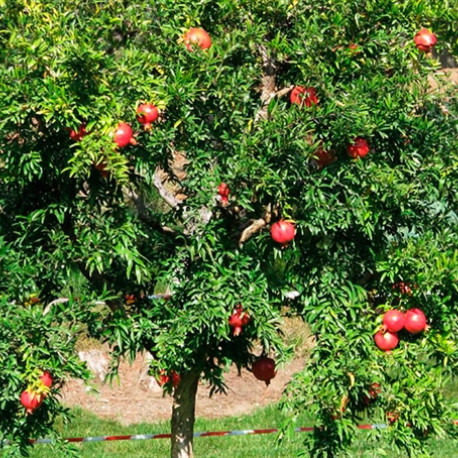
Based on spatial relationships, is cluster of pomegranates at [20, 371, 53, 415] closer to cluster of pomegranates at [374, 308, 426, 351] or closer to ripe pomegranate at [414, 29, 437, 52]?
cluster of pomegranates at [374, 308, 426, 351]

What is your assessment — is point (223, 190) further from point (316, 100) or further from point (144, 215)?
point (144, 215)

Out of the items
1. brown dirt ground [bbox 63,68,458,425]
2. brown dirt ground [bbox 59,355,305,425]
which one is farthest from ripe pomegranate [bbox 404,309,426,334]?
brown dirt ground [bbox 63,68,458,425]

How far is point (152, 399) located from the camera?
998 centimetres

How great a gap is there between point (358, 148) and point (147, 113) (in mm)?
1033

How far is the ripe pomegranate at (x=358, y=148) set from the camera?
4.63 metres

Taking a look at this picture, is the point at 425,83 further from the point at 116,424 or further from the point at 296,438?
the point at 116,424

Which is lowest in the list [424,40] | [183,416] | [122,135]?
[183,416]

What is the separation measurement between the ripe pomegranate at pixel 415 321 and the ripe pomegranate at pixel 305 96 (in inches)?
44.9

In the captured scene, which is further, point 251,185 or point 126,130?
point 251,185

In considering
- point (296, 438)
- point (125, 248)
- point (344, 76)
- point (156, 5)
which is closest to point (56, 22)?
point (156, 5)

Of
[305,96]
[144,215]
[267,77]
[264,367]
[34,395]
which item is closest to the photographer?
[34,395]

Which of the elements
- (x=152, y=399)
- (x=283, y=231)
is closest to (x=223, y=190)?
(x=283, y=231)

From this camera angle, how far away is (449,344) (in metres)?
4.76

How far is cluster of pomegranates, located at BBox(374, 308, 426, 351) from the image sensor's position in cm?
474
